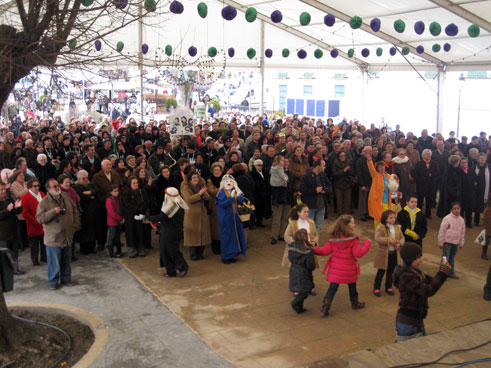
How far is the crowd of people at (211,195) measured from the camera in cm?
738

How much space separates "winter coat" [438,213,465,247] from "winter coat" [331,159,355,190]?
4083mm

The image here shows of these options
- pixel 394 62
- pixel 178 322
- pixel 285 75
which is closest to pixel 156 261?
pixel 178 322

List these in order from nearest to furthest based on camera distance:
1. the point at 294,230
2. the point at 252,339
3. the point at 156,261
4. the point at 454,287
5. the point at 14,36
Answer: the point at 14,36 → the point at 252,339 → the point at 294,230 → the point at 454,287 → the point at 156,261

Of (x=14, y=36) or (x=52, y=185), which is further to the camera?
(x=52, y=185)

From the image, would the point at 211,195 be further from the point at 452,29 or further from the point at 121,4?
the point at 452,29

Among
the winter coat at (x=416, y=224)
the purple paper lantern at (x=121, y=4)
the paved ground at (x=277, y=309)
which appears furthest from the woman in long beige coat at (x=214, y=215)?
the purple paper lantern at (x=121, y=4)

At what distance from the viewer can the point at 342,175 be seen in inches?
465

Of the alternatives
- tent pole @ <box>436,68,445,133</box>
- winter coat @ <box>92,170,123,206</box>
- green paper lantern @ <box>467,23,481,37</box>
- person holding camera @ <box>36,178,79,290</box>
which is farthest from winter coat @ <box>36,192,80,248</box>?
tent pole @ <box>436,68,445,133</box>

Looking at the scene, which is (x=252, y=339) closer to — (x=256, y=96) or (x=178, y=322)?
(x=178, y=322)

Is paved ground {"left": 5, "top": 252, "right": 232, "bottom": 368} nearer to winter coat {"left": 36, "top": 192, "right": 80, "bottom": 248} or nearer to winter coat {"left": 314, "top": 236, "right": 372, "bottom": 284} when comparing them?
winter coat {"left": 36, "top": 192, "right": 80, "bottom": 248}

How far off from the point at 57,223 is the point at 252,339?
3315 mm

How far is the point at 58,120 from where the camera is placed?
18719 millimetres

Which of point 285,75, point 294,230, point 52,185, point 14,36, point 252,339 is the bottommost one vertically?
point 252,339

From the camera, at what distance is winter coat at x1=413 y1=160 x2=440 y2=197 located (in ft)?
38.5
